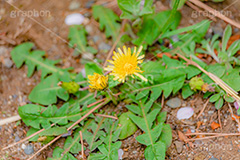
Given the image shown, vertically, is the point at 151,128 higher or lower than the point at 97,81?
lower

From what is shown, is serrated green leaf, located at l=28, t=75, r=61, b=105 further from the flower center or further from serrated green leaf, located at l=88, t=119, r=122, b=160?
the flower center

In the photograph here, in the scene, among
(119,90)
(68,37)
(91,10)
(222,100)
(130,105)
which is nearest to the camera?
(222,100)

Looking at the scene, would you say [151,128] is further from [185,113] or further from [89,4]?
[89,4]

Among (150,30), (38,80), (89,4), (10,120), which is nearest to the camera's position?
(10,120)

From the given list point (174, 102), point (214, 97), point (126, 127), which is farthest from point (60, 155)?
point (214, 97)

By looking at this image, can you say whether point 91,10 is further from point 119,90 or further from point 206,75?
point 206,75

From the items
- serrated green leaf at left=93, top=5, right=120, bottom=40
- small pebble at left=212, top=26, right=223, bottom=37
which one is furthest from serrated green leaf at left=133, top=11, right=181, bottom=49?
small pebble at left=212, top=26, right=223, bottom=37

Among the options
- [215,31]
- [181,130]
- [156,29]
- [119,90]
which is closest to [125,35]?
[156,29]
